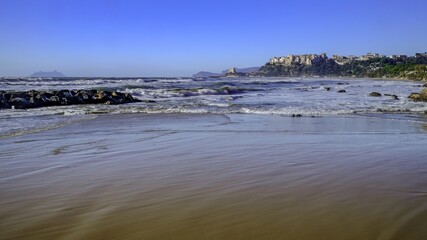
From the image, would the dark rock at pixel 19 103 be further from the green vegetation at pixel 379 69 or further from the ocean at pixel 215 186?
the green vegetation at pixel 379 69

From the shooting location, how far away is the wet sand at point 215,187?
3229 mm

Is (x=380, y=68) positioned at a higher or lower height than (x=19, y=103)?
higher

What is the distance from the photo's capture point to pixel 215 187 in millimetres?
4539

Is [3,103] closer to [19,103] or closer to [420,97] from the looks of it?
[19,103]


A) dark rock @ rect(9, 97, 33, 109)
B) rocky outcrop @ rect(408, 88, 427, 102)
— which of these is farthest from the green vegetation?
dark rock @ rect(9, 97, 33, 109)

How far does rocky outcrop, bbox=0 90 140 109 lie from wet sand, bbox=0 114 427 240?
1108 cm

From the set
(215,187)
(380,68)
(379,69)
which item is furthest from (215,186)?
(380,68)

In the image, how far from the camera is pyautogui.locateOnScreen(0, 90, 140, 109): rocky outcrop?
18.5 m

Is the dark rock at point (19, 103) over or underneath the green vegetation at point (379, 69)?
underneath

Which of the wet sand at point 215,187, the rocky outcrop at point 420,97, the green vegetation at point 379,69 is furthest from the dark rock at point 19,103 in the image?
the green vegetation at point 379,69

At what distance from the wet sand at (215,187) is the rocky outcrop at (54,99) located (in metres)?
11.1

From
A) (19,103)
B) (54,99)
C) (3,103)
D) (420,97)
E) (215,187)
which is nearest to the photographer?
(215,187)

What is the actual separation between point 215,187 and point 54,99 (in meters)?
18.2

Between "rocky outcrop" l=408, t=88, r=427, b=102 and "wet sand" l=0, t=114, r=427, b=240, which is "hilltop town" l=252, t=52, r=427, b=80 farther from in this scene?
"wet sand" l=0, t=114, r=427, b=240
